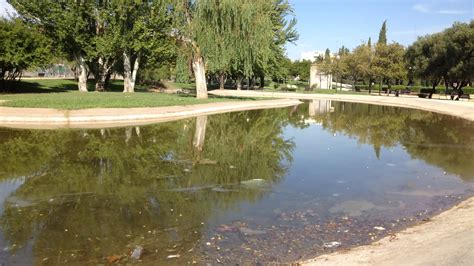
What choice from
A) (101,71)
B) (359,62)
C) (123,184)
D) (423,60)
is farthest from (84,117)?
(359,62)

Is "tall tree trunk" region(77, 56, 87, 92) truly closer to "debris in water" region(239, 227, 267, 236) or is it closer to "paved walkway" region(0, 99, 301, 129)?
"paved walkway" region(0, 99, 301, 129)

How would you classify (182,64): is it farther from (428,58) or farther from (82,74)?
Answer: (428,58)

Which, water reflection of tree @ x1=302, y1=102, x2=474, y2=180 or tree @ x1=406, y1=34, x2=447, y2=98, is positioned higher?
tree @ x1=406, y1=34, x2=447, y2=98

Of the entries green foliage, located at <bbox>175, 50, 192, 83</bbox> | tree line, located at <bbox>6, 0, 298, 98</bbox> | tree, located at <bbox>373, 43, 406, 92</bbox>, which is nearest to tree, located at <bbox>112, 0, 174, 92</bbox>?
tree line, located at <bbox>6, 0, 298, 98</bbox>

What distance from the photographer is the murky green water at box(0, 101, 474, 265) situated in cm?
704

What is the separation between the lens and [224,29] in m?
35.2

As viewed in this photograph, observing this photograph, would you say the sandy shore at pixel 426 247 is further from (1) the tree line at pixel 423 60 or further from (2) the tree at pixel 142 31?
(1) the tree line at pixel 423 60

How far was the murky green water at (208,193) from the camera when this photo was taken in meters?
7.04

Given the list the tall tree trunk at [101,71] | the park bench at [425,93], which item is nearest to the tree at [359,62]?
the park bench at [425,93]

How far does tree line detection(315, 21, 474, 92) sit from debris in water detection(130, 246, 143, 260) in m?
49.0

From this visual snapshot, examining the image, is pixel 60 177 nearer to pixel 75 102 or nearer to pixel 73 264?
pixel 73 264

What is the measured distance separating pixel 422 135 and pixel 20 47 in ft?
101

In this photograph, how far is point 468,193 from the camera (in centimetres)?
1059

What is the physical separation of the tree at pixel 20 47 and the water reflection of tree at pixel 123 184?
1712 cm
